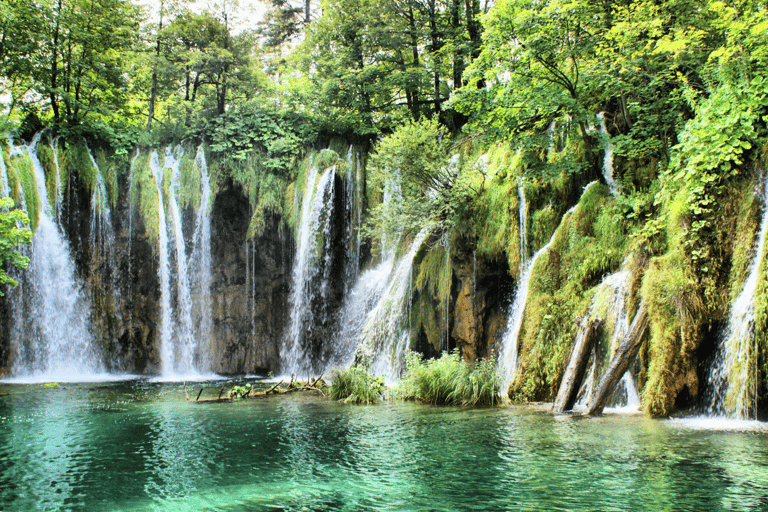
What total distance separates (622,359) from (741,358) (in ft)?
5.21

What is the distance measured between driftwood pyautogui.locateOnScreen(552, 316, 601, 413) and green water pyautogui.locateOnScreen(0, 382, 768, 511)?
471 millimetres

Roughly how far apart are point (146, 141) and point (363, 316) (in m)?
11.2

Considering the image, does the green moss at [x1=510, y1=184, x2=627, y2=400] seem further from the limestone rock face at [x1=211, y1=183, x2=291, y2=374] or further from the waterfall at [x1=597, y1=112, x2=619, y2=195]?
the limestone rock face at [x1=211, y1=183, x2=291, y2=374]

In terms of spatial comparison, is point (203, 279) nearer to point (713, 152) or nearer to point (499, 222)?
point (499, 222)

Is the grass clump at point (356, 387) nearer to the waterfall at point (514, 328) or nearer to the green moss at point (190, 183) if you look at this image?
the waterfall at point (514, 328)

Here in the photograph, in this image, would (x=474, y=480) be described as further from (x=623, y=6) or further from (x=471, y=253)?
(x=623, y=6)

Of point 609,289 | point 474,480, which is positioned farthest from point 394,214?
point 474,480

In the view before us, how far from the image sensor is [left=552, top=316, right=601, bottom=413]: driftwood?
877 cm

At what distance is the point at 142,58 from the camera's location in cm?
1994

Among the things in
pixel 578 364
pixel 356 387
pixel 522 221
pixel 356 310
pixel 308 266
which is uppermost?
pixel 522 221

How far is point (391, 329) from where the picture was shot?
14.1 meters

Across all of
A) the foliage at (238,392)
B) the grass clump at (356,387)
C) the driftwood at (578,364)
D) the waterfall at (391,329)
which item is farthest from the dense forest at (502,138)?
the foliage at (238,392)

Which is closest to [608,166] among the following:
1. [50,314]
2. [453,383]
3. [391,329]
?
[453,383]

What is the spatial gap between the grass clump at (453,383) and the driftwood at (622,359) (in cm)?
220
